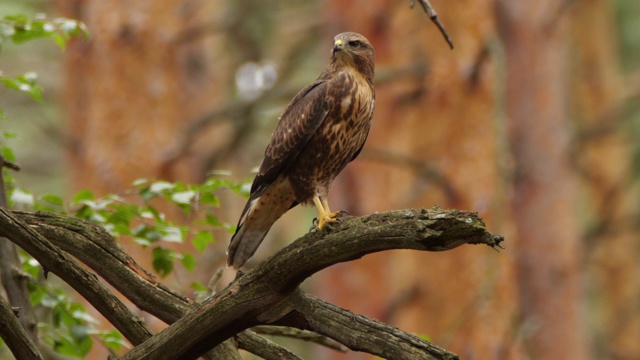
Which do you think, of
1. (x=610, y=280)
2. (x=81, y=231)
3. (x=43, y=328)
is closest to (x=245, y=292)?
(x=81, y=231)

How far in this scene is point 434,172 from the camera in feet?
28.5

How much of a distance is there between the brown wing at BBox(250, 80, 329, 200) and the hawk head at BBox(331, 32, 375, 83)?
20 centimetres

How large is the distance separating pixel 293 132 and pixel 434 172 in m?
3.87

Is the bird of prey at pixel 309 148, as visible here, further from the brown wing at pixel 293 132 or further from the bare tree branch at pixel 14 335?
the bare tree branch at pixel 14 335

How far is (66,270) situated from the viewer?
3545mm

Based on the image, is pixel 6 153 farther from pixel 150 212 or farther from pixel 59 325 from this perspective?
pixel 59 325

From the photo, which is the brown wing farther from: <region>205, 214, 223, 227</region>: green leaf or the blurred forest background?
the blurred forest background

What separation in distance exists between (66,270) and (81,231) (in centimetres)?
32

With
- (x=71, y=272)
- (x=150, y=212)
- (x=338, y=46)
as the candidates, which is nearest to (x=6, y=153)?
(x=150, y=212)

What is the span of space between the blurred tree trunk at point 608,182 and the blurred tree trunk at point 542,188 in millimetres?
3366

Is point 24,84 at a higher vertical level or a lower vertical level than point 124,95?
lower

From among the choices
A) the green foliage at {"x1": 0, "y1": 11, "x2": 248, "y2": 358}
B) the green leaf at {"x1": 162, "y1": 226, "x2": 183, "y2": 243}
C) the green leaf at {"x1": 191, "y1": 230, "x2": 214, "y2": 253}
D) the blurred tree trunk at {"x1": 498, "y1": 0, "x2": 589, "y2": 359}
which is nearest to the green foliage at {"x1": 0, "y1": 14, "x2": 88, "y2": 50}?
the green foliage at {"x1": 0, "y1": 11, "x2": 248, "y2": 358}

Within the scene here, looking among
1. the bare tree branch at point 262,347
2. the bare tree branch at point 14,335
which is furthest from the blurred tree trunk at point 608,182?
the bare tree branch at point 14,335

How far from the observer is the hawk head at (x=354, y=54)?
526 cm
